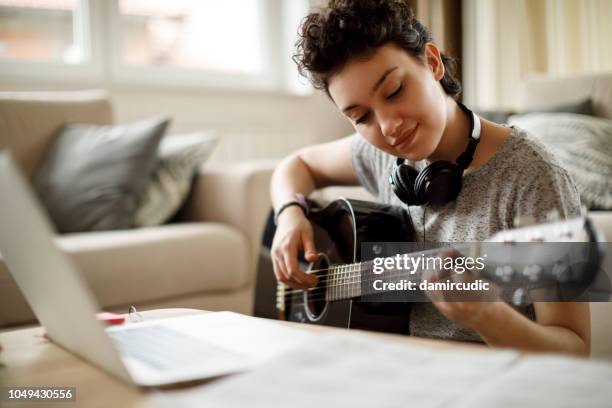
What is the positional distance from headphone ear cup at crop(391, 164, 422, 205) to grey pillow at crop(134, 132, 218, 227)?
1305 mm

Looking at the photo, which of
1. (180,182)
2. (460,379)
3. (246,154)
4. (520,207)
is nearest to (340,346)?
(460,379)

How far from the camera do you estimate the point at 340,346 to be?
0.53 meters

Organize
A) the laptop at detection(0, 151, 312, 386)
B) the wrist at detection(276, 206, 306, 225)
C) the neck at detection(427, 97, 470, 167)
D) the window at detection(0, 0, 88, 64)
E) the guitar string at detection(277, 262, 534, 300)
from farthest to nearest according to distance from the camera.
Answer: the window at detection(0, 0, 88, 64), the wrist at detection(276, 206, 306, 225), the neck at detection(427, 97, 470, 167), the guitar string at detection(277, 262, 534, 300), the laptop at detection(0, 151, 312, 386)

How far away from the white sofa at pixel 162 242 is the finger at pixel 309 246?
0.79 meters

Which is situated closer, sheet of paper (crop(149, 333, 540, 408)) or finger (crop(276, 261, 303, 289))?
sheet of paper (crop(149, 333, 540, 408))

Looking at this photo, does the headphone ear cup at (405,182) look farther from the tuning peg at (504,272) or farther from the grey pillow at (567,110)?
the grey pillow at (567,110)

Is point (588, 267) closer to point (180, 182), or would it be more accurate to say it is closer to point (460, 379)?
point (460, 379)

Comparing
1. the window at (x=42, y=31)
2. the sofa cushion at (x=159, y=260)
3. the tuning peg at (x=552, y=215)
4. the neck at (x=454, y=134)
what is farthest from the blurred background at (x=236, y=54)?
the tuning peg at (x=552, y=215)

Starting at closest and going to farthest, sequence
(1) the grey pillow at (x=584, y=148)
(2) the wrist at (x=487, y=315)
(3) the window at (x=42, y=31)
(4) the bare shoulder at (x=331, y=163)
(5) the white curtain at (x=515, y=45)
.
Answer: (2) the wrist at (x=487, y=315) < (4) the bare shoulder at (x=331, y=163) < (1) the grey pillow at (x=584, y=148) < (3) the window at (x=42, y=31) < (5) the white curtain at (x=515, y=45)

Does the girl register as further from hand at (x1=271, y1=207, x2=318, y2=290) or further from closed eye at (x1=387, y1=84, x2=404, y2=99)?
hand at (x1=271, y1=207, x2=318, y2=290)

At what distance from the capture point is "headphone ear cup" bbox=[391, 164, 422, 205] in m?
1.01

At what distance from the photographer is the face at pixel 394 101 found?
948mm

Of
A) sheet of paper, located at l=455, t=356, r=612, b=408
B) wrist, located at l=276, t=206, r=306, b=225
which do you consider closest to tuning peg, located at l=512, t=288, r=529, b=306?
sheet of paper, located at l=455, t=356, r=612, b=408

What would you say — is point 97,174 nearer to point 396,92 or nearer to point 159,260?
point 159,260
